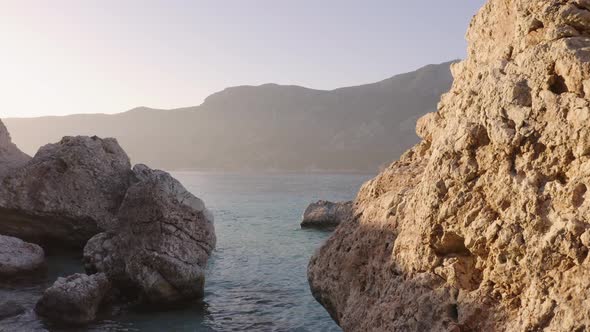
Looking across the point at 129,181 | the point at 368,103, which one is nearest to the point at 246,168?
the point at 368,103

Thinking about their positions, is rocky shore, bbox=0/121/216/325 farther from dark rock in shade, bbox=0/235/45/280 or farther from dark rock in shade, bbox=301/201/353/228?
dark rock in shade, bbox=301/201/353/228

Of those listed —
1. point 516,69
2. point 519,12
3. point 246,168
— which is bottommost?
point 246,168

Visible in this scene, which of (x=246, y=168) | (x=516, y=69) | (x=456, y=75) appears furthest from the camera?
(x=246, y=168)

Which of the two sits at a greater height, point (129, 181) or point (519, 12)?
point (519, 12)

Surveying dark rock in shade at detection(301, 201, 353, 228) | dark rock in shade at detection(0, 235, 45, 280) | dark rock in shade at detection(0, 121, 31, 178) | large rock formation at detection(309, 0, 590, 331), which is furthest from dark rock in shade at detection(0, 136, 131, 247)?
large rock formation at detection(309, 0, 590, 331)

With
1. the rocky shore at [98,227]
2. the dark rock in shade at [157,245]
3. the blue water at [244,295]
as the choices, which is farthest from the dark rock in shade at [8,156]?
the dark rock in shade at [157,245]

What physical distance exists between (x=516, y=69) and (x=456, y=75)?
9.33ft

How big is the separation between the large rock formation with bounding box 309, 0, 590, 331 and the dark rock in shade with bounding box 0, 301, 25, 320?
33.2 feet

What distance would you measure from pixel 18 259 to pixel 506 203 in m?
17.2

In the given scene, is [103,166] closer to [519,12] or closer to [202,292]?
[202,292]

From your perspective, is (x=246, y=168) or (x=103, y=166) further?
(x=246, y=168)

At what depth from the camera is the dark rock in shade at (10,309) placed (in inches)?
512

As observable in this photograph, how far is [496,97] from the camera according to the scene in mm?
6102

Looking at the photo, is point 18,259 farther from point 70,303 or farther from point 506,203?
point 506,203
